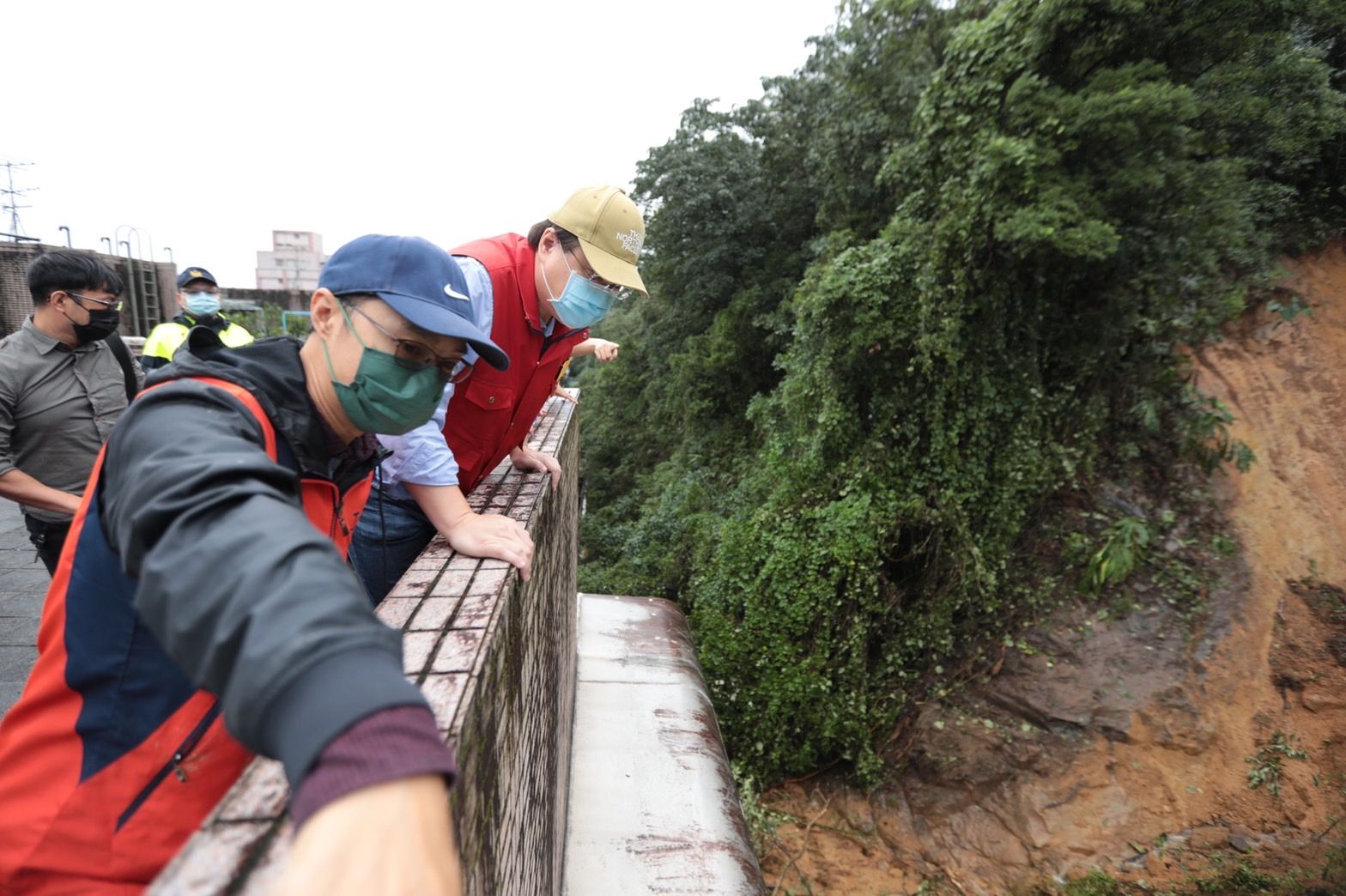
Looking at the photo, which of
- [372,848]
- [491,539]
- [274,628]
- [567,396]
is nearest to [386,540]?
[491,539]

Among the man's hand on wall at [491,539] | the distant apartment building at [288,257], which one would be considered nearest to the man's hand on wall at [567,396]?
the man's hand on wall at [491,539]

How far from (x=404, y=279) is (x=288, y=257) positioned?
43.0 metres

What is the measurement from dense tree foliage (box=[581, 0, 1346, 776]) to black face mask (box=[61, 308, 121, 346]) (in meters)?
5.89

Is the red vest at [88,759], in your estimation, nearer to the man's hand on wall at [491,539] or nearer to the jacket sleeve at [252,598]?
the jacket sleeve at [252,598]

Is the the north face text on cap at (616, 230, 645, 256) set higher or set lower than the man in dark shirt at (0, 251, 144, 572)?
Result: higher

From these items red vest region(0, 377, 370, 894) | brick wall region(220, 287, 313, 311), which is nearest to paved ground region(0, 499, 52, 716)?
red vest region(0, 377, 370, 894)

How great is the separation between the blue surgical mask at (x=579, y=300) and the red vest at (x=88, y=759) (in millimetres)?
1501

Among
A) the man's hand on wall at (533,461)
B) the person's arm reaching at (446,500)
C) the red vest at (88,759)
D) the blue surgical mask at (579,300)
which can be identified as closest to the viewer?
the red vest at (88,759)

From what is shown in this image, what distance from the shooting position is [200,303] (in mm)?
4539

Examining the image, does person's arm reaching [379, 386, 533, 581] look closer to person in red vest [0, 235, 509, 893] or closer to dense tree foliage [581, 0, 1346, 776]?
person in red vest [0, 235, 509, 893]

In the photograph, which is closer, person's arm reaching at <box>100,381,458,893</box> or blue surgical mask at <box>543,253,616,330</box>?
person's arm reaching at <box>100,381,458,893</box>

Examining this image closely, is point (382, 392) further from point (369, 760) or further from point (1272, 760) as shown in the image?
point (1272, 760)

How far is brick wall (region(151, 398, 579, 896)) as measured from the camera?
0.80m

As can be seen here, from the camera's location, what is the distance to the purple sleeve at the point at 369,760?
1.89 ft
